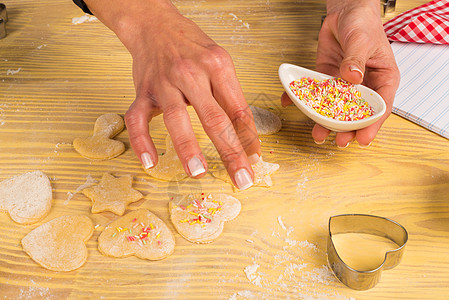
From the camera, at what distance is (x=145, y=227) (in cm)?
103

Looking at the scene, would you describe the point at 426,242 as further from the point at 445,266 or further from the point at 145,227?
the point at 145,227

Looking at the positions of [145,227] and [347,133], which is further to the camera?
[347,133]

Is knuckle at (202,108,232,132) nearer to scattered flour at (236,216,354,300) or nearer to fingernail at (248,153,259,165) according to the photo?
fingernail at (248,153,259,165)

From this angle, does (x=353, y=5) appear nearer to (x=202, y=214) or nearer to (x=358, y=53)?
(x=358, y=53)

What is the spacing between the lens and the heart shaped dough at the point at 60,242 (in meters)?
0.96

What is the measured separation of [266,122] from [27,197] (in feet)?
2.23

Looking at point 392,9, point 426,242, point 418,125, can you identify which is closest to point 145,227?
point 426,242

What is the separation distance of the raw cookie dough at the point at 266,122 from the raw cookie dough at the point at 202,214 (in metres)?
0.26

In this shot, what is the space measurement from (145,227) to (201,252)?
148mm

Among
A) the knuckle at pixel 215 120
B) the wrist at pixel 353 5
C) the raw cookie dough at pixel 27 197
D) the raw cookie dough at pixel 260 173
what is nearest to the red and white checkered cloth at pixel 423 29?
the wrist at pixel 353 5

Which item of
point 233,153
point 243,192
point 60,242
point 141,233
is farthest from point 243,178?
point 60,242

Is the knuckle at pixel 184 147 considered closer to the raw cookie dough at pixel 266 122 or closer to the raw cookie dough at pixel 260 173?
the raw cookie dough at pixel 260 173

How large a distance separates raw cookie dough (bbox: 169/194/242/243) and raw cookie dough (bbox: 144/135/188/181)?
73 mm

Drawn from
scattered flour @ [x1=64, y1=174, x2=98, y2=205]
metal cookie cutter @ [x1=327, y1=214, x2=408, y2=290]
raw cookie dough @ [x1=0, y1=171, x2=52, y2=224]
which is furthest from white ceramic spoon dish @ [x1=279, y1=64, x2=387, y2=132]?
raw cookie dough @ [x1=0, y1=171, x2=52, y2=224]
